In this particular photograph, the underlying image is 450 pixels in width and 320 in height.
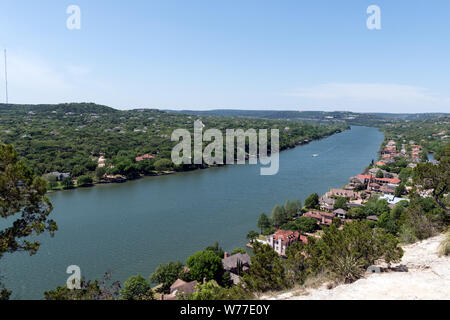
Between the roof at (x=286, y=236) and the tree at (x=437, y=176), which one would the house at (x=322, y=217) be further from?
the tree at (x=437, y=176)

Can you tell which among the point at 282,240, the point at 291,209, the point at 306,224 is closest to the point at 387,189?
the point at 291,209

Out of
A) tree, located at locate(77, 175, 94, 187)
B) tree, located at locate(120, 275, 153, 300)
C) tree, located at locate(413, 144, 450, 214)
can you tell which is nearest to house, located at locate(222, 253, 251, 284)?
tree, located at locate(120, 275, 153, 300)

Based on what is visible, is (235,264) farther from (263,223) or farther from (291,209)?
(291,209)

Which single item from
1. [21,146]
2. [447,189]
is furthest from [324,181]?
[21,146]

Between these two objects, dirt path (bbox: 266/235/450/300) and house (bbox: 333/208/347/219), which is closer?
dirt path (bbox: 266/235/450/300)

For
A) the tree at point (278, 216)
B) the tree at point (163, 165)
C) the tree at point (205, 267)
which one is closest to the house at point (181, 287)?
the tree at point (205, 267)

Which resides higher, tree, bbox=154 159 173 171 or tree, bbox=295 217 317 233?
tree, bbox=154 159 173 171

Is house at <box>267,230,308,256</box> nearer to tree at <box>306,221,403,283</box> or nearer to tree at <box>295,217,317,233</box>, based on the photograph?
tree at <box>295,217,317,233</box>
